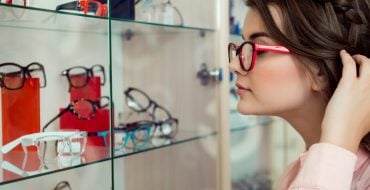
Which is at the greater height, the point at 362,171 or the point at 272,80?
the point at 272,80

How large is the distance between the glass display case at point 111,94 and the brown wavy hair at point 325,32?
378 mm

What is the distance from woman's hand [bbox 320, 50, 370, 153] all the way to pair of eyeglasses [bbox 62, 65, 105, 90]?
579mm

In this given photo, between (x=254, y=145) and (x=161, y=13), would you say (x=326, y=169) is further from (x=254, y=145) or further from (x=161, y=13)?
(x=254, y=145)

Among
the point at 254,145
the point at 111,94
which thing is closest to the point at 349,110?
the point at 111,94

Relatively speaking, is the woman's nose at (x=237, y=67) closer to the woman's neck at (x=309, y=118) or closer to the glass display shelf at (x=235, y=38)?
the woman's neck at (x=309, y=118)

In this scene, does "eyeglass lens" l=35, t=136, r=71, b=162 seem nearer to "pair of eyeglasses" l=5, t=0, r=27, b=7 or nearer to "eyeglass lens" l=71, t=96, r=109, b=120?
"eyeglass lens" l=71, t=96, r=109, b=120

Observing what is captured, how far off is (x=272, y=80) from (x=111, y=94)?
13.9 inches

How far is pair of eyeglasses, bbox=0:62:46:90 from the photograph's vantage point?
32.6 inches

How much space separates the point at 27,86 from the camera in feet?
2.95

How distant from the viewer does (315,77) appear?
781 mm

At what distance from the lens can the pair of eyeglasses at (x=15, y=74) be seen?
828mm

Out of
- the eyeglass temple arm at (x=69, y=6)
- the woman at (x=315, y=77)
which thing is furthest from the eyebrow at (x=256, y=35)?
the eyeglass temple arm at (x=69, y=6)

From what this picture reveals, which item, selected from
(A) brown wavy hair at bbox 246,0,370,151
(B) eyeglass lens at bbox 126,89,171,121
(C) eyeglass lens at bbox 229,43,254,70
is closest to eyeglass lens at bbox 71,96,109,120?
(B) eyeglass lens at bbox 126,89,171,121

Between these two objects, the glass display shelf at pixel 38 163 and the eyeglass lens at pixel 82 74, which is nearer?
the glass display shelf at pixel 38 163
